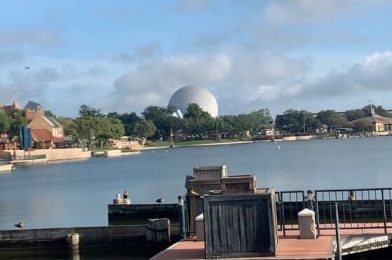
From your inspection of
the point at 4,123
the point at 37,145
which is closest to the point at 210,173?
the point at 4,123

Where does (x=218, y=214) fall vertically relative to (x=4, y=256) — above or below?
above

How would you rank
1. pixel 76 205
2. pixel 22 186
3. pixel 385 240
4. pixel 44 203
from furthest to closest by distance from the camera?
pixel 22 186 < pixel 44 203 < pixel 76 205 < pixel 385 240

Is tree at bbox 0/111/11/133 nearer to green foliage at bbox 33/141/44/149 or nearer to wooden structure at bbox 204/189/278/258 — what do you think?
green foliage at bbox 33/141/44/149

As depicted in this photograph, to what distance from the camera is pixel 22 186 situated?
96.5 metres

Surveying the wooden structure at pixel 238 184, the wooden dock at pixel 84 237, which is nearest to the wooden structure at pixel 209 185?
the wooden structure at pixel 238 184

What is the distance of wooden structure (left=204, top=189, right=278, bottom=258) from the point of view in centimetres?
A: 2075

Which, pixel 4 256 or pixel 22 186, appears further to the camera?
pixel 22 186

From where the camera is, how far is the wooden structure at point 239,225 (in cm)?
2075

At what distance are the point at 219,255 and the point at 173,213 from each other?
2200 cm

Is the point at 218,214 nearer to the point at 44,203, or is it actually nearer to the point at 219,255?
the point at 219,255

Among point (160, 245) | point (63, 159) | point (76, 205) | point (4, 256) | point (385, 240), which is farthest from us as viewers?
point (63, 159)

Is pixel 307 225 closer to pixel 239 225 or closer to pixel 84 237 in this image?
pixel 239 225

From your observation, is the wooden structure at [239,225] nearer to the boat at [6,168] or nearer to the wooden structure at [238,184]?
the wooden structure at [238,184]

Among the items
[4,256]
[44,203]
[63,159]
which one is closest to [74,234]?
[4,256]
